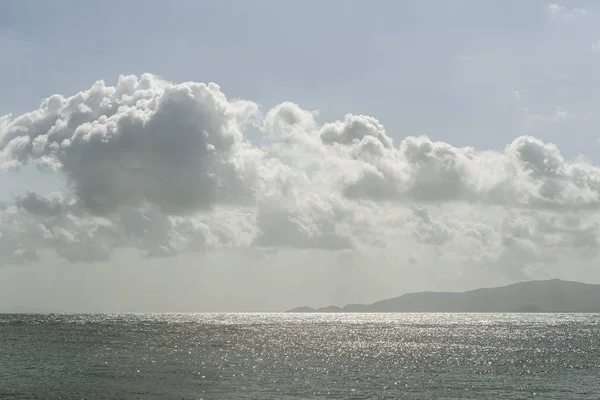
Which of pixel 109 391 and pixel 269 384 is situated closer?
pixel 109 391

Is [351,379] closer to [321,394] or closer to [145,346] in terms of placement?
[321,394]

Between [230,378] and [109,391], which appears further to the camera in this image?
[230,378]

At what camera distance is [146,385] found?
2955 inches

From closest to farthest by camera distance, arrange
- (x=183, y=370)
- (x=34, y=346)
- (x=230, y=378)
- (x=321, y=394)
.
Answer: (x=321, y=394) → (x=230, y=378) → (x=183, y=370) → (x=34, y=346)

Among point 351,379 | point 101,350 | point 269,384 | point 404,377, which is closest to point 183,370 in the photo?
point 269,384

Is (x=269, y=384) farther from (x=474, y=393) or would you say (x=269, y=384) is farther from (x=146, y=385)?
(x=474, y=393)

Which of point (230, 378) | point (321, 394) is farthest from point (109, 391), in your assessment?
point (321, 394)

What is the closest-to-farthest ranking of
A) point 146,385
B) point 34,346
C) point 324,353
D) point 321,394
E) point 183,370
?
point 321,394 → point 146,385 → point 183,370 → point 324,353 → point 34,346

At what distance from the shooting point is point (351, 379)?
82.9 meters

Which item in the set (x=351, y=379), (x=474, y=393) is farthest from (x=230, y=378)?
(x=474, y=393)

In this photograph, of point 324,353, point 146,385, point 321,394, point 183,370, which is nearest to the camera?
point 321,394

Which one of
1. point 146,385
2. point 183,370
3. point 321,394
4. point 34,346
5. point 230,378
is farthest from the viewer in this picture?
point 34,346

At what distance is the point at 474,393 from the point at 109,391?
42099mm

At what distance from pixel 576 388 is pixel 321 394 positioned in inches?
1290
